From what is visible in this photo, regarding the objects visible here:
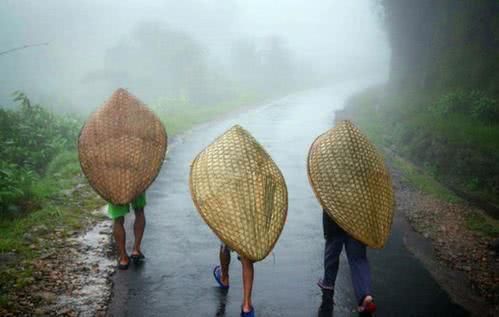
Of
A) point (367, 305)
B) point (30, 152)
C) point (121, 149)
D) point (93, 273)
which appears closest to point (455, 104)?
point (367, 305)

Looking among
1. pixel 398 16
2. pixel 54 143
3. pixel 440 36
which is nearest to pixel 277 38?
pixel 398 16

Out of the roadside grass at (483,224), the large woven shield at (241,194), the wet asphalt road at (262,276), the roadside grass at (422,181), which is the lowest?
the roadside grass at (422,181)

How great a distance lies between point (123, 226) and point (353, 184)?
8.22ft

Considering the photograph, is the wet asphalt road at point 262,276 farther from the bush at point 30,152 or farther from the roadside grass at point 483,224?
the bush at point 30,152

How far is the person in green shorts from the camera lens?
448cm

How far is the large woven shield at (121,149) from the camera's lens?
4.36 meters

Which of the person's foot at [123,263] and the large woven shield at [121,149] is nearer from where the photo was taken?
the large woven shield at [121,149]

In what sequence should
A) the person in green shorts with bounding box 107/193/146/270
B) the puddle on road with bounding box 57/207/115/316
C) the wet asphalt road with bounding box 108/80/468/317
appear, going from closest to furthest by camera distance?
1. the puddle on road with bounding box 57/207/115/316
2. the wet asphalt road with bounding box 108/80/468/317
3. the person in green shorts with bounding box 107/193/146/270

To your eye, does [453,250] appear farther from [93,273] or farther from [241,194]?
[93,273]

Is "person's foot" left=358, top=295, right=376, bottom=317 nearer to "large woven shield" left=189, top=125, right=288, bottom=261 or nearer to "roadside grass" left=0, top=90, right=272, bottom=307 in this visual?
"large woven shield" left=189, top=125, right=288, bottom=261

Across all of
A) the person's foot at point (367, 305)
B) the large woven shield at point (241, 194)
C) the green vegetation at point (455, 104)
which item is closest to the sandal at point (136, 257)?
the large woven shield at point (241, 194)

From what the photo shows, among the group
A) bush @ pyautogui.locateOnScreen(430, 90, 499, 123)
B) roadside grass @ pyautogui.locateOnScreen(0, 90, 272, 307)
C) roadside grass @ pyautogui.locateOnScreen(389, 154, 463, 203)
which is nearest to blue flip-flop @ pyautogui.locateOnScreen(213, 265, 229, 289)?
roadside grass @ pyautogui.locateOnScreen(0, 90, 272, 307)

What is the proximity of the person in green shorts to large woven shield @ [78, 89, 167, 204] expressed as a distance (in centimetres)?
21

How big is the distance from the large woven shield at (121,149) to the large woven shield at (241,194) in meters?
0.83
